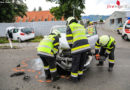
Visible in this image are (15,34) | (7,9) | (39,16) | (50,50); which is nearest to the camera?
(50,50)

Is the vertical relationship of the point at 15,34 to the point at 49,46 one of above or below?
below

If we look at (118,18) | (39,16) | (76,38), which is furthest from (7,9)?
(39,16)

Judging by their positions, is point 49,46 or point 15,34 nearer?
point 49,46

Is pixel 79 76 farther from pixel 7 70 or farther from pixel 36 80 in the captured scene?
pixel 7 70

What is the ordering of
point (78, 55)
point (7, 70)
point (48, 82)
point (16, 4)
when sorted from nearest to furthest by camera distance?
point (78, 55) < point (48, 82) < point (7, 70) < point (16, 4)

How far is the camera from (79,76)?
3.93m

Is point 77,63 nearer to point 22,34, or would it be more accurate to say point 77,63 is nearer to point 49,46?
point 49,46

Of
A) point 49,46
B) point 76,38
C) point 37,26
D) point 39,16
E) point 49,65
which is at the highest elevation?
point 39,16

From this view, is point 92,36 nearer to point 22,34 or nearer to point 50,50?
point 50,50

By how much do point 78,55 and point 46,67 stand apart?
3.69 ft

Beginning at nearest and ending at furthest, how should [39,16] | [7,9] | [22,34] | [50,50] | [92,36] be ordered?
→ [50,50] → [92,36] → [22,34] → [7,9] → [39,16]

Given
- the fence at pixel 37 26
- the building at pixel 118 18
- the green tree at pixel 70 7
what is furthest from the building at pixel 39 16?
the fence at pixel 37 26

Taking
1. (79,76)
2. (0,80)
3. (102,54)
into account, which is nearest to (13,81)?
(0,80)

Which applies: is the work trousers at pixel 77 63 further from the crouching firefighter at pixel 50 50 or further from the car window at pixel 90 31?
the car window at pixel 90 31
